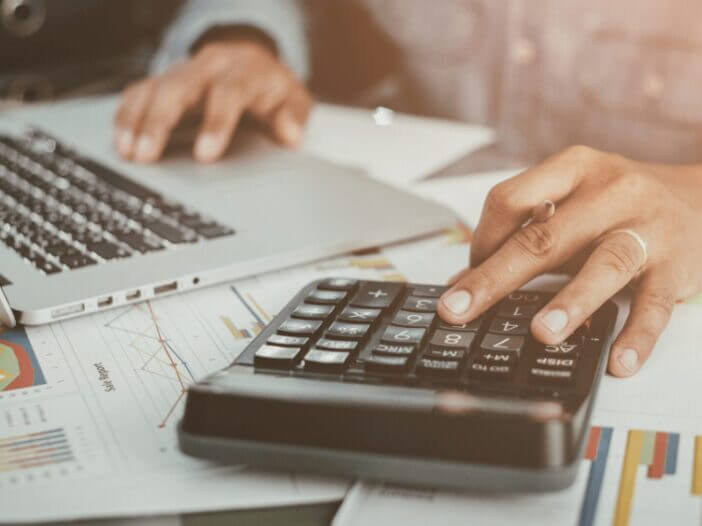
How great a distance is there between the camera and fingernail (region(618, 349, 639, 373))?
17.0 inches

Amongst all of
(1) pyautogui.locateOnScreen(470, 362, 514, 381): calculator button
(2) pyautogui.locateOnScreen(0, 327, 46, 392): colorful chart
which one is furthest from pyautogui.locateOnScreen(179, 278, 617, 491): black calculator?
(2) pyautogui.locateOnScreen(0, 327, 46, 392): colorful chart

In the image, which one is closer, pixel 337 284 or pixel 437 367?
pixel 437 367

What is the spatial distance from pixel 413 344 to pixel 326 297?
0.08 metres

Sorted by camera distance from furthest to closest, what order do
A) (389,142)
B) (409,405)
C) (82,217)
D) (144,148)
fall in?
(389,142) < (144,148) < (82,217) < (409,405)

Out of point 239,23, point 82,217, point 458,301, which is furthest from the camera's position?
point 239,23

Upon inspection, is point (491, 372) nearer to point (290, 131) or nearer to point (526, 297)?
point (526, 297)

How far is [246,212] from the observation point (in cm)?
63

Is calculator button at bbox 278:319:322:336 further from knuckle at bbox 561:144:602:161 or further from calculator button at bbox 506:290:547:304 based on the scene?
knuckle at bbox 561:144:602:161

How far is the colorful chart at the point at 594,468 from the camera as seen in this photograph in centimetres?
33

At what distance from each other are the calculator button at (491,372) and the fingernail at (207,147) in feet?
1.49

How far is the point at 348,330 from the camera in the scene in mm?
425

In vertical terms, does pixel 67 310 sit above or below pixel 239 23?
below

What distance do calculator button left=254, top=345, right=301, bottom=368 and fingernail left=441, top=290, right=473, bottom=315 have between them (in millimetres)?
87

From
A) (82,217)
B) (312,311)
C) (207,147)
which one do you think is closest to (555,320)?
(312,311)
